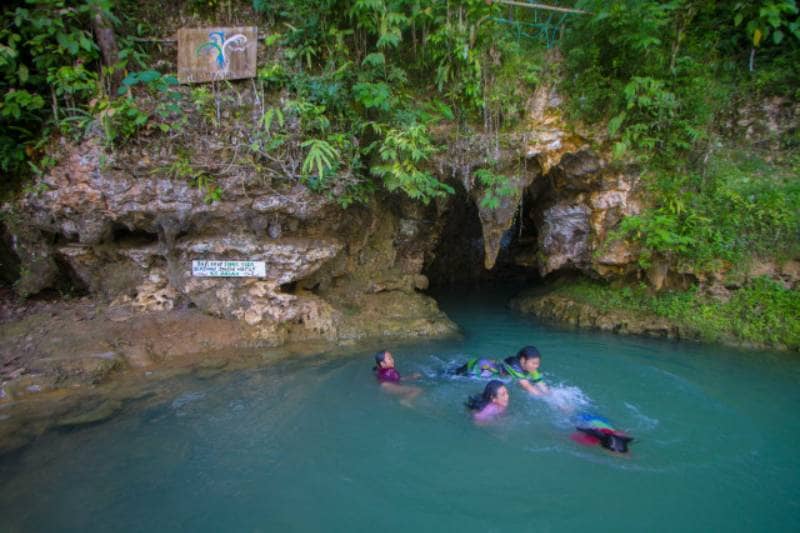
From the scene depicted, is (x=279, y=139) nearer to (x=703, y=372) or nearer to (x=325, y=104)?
(x=325, y=104)

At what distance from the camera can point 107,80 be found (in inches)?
289

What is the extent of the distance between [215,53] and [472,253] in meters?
11.2

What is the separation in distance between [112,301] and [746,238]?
13049mm

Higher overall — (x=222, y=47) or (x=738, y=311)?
(x=222, y=47)

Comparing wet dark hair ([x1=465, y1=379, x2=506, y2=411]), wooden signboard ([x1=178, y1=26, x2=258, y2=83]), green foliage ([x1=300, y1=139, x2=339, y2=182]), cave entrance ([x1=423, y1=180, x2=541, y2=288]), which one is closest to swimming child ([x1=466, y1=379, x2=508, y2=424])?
wet dark hair ([x1=465, y1=379, x2=506, y2=411])

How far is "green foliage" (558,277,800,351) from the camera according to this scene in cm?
756

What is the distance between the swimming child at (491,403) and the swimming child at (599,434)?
0.94 metres

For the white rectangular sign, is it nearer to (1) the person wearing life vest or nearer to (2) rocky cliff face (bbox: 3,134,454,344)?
(2) rocky cliff face (bbox: 3,134,454,344)

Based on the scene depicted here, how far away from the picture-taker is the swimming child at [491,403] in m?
5.29

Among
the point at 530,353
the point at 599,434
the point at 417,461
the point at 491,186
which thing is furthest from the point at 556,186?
the point at 417,461

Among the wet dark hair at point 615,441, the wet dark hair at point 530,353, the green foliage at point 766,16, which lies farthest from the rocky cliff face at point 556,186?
the wet dark hair at point 615,441

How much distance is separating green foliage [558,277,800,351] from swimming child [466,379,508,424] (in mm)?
5585

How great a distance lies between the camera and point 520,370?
6.34 m

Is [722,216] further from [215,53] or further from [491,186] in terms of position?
[215,53]
